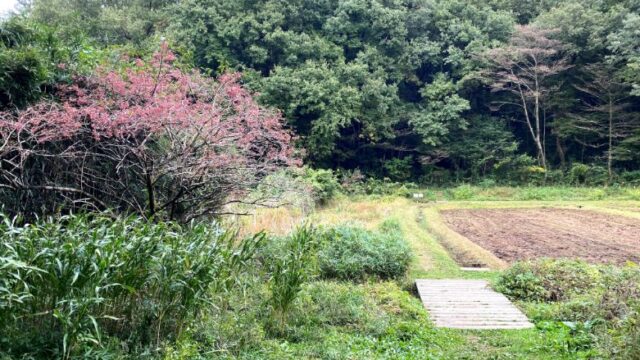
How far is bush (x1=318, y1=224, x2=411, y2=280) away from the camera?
21.5 feet

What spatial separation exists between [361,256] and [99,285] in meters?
4.56

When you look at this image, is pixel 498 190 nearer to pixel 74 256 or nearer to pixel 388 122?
pixel 388 122

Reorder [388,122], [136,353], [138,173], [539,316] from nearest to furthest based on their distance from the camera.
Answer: [136,353]
[539,316]
[138,173]
[388,122]

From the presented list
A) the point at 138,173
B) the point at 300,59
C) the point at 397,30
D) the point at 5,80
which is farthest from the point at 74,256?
the point at 397,30

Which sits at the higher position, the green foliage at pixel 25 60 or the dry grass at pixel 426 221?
the green foliage at pixel 25 60

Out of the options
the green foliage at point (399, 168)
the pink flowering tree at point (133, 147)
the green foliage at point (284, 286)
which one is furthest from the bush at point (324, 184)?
the green foliage at point (284, 286)

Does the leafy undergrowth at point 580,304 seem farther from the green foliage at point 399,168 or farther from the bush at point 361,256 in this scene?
the green foliage at point 399,168

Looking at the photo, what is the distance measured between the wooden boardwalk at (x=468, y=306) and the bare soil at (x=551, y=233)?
286cm

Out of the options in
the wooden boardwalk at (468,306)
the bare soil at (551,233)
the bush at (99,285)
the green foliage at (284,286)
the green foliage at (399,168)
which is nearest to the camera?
the bush at (99,285)

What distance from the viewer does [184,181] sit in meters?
5.98

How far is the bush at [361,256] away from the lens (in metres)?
6.55

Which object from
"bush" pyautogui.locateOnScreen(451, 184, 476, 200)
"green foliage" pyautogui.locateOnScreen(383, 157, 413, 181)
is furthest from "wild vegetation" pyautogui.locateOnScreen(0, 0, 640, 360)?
"green foliage" pyautogui.locateOnScreen(383, 157, 413, 181)

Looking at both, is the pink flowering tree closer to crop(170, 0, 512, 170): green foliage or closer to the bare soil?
the bare soil

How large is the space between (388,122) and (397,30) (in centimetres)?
534
